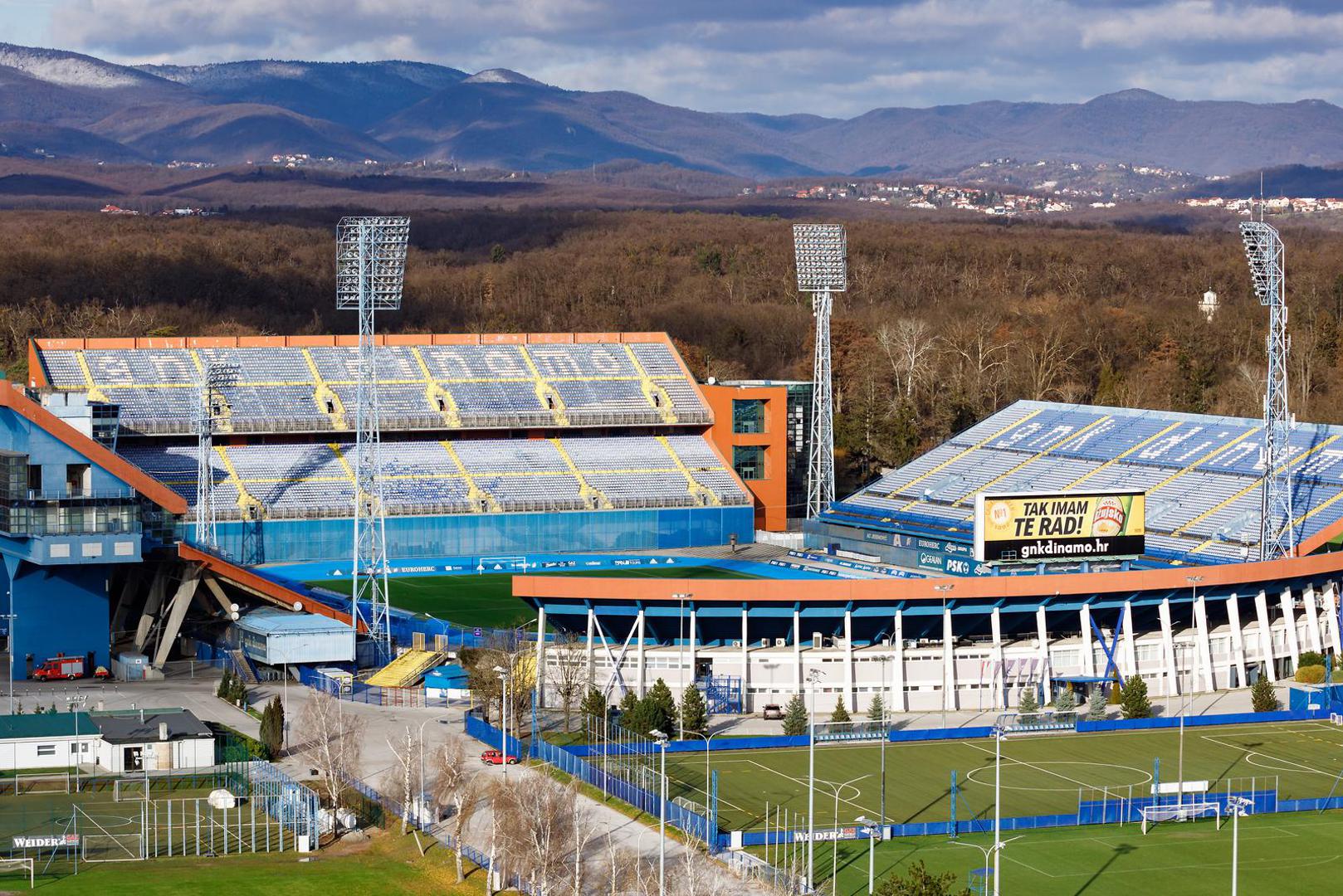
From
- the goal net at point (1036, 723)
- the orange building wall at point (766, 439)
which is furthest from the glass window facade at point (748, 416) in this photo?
the goal net at point (1036, 723)

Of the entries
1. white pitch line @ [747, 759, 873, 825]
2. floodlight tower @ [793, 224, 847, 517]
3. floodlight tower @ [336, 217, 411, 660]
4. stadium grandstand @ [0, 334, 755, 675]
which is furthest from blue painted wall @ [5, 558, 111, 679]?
floodlight tower @ [793, 224, 847, 517]

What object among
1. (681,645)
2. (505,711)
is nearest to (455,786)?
(505,711)

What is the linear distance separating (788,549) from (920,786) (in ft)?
153

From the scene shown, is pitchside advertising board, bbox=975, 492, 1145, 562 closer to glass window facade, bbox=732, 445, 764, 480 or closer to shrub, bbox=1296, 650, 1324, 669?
shrub, bbox=1296, 650, 1324, 669

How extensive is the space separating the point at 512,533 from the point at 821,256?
22229mm

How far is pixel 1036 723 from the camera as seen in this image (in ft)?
242

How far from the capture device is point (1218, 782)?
213 feet

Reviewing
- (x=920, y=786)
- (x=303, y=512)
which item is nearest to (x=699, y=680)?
(x=920, y=786)

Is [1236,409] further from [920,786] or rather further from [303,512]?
[920,786]

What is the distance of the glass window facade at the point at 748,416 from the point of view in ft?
386

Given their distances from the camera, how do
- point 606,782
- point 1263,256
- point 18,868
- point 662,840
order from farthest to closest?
point 1263,256 → point 606,782 → point 18,868 → point 662,840

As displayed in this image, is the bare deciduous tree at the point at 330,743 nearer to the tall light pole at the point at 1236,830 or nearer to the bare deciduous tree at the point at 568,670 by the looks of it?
the bare deciduous tree at the point at 568,670

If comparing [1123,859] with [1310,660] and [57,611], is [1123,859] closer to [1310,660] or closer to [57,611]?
[1310,660]

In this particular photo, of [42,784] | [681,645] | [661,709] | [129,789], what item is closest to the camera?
[129,789]
